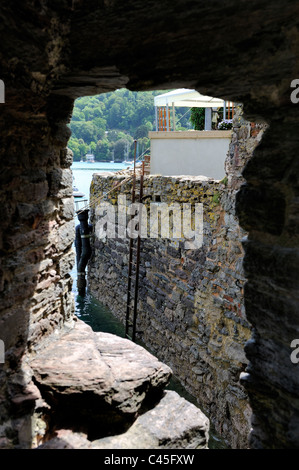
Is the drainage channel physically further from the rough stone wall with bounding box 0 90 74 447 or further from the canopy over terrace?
the rough stone wall with bounding box 0 90 74 447

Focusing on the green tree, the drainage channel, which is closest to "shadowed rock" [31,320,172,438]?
the drainage channel

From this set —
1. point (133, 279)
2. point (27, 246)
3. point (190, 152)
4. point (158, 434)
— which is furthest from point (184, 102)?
point (158, 434)

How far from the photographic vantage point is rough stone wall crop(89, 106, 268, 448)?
5.79m

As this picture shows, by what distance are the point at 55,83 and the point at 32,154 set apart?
47 cm

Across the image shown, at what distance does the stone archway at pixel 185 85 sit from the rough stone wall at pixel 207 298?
3346 mm

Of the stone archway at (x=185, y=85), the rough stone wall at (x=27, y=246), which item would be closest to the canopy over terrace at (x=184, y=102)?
the rough stone wall at (x=27, y=246)

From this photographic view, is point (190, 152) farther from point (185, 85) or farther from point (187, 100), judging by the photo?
point (185, 85)

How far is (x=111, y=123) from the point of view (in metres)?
45.7

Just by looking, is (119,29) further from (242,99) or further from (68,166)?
(68,166)

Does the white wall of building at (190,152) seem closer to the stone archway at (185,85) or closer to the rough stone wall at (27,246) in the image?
the rough stone wall at (27,246)

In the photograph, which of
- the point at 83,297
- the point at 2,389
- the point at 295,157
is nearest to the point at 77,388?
the point at 2,389

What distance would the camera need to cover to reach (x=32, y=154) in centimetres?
290

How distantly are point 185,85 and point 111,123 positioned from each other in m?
44.7

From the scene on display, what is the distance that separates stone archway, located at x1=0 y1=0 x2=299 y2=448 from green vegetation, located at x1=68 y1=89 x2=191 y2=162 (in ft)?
130
